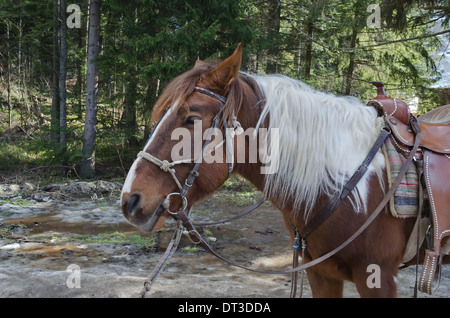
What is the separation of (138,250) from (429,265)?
444cm

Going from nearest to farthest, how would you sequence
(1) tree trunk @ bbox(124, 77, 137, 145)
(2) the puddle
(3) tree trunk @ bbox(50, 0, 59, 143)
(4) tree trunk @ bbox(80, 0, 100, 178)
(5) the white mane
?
1. (5) the white mane
2. (2) the puddle
3. (1) tree trunk @ bbox(124, 77, 137, 145)
4. (4) tree trunk @ bbox(80, 0, 100, 178)
5. (3) tree trunk @ bbox(50, 0, 59, 143)

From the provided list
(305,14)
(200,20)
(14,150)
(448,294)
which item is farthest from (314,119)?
(14,150)

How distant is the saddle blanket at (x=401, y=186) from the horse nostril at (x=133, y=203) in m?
1.45

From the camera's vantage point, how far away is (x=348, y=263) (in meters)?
1.93

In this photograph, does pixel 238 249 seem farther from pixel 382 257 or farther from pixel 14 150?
pixel 14 150

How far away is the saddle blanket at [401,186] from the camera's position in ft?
6.32

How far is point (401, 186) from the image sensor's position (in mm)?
1960

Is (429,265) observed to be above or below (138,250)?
above

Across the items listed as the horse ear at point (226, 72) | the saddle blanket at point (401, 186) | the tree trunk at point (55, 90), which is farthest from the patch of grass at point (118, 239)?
the tree trunk at point (55, 90)

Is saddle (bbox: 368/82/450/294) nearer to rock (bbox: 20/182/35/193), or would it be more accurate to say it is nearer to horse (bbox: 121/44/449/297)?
horse (bbox: 121/44/449/297)

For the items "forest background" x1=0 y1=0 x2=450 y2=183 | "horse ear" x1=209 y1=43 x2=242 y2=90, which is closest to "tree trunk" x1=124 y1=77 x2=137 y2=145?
"forest background" x1=0 y1=0 x2=450 y2=183

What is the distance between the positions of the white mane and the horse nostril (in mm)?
785

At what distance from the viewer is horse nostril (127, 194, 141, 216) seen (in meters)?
1.74

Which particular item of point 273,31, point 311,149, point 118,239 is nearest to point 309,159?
point 311,149
